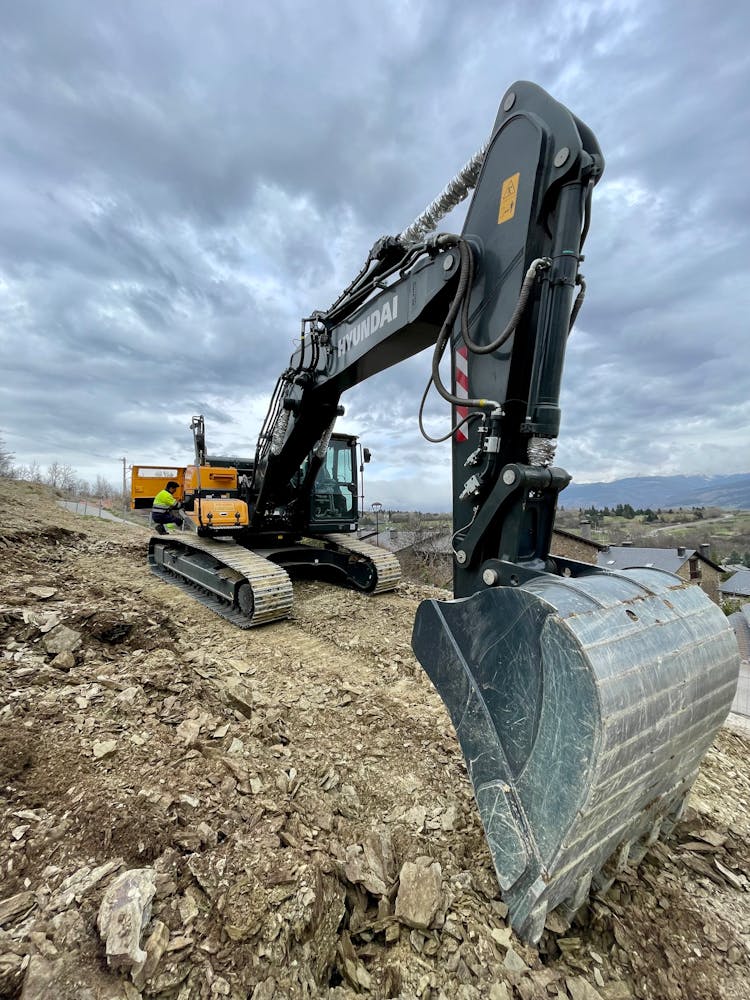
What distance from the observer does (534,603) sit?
191 cm

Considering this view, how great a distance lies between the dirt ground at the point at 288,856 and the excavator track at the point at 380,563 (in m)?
3.14

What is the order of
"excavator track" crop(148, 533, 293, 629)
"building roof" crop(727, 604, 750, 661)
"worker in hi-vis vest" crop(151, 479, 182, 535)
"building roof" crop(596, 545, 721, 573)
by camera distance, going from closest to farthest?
1. "excavator track" crop(148, 533, 293, 629)
2. "worker in hi-vis vest" crop(151, 479, 182, 535)
3. "building roof" crop(727, 604, 750, 661)
4. "building roof" crop(596, 545, 721, 573)

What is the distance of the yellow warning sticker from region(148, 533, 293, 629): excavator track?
4869mm

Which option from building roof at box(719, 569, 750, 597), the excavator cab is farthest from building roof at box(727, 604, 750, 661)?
the excavator cab

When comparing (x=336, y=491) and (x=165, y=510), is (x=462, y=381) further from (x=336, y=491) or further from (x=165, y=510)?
(x=165, y=510)

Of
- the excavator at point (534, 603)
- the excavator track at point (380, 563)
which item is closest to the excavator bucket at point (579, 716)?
the excavator at point (534, 603)

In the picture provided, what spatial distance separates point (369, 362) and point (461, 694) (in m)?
3.33

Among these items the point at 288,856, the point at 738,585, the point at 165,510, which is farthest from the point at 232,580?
the point at 738,585

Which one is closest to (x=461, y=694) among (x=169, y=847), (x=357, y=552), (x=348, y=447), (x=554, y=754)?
(x=554, y=754)

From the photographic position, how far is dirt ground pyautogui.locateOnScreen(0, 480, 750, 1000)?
1.80 meters

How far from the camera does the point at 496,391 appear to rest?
2676 millimetres

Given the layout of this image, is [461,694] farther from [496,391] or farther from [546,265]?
[546,265]

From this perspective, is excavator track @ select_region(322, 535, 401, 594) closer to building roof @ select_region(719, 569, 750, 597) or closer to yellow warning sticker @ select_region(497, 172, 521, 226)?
yellow warning sticker @ select_region(497, 172, 521, 226)

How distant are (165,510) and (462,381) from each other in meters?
7.63
